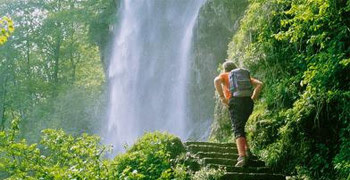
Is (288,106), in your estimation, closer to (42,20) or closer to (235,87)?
(235,87)

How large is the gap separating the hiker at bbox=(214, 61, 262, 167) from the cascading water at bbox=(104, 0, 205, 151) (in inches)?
446

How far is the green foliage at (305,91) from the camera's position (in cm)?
618

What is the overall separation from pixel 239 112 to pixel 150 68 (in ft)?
54.1

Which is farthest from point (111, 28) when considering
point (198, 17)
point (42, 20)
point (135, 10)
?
point (198, 17)

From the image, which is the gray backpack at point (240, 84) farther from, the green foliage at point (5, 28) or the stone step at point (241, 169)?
the green foliage at point (5, 28)

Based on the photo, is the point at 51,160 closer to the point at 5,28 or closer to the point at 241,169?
the point at 5,28

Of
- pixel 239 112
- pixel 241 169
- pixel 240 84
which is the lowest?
pixel 241 169

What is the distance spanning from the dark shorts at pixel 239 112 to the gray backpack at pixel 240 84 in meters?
0.07

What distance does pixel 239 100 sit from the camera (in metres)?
6.53

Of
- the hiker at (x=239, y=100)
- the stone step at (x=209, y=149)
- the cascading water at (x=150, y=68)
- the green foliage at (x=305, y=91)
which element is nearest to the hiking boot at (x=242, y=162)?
the hiker at (x=239, y=100)

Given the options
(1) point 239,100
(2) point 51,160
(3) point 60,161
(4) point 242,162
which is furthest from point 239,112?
(2) point 51,160

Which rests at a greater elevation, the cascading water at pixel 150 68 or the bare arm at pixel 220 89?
the cascading water at pixel 150 68

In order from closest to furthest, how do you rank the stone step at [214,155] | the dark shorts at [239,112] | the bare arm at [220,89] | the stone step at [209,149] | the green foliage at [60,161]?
the green foliage at [60,161]
the dark shorts at [239,112]
the bare arm at [220,89]
the stone step at [214,155]
the stone step at [209,149]

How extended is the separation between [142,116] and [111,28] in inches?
345
